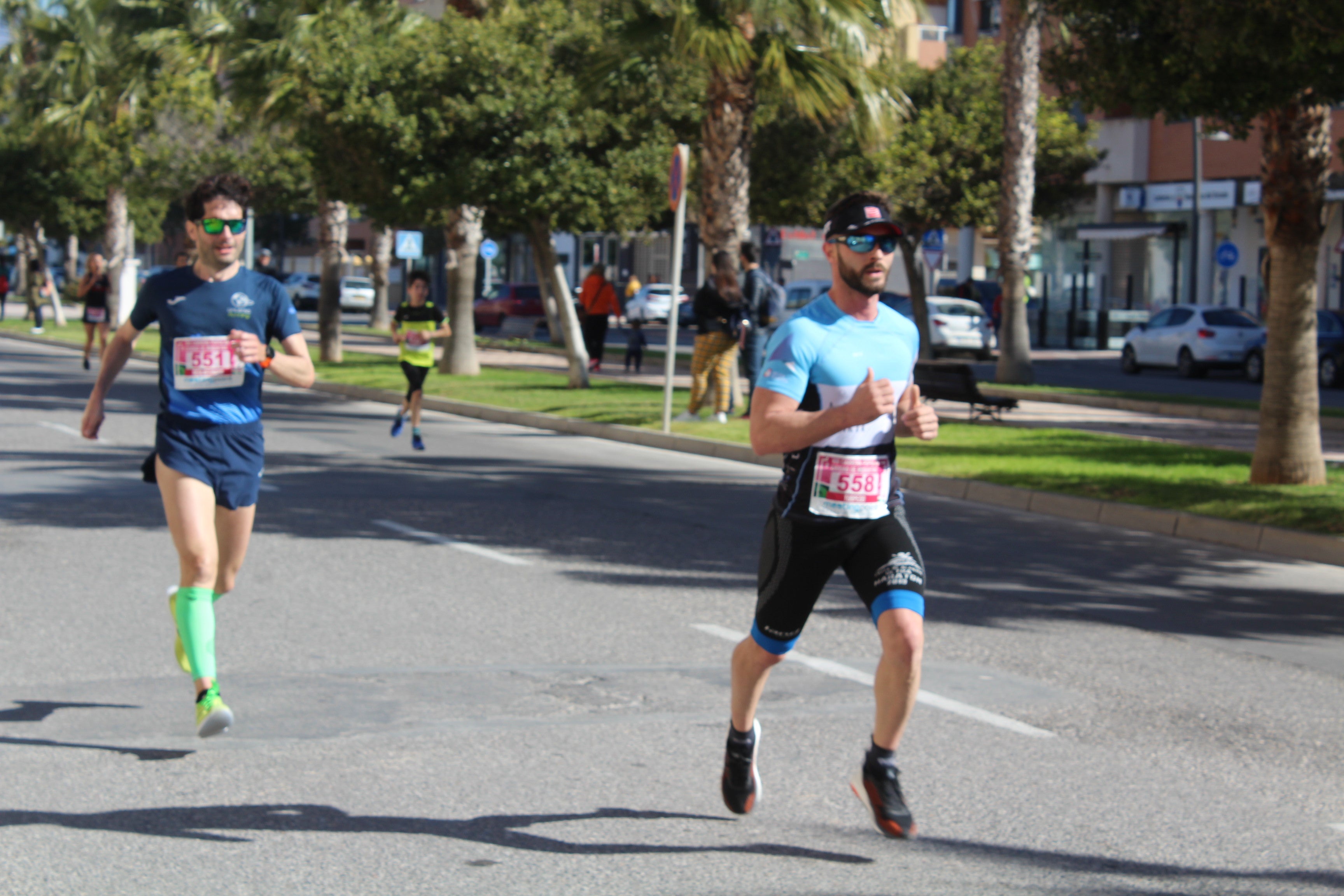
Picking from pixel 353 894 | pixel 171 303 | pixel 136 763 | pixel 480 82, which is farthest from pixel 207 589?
pixel 480 82

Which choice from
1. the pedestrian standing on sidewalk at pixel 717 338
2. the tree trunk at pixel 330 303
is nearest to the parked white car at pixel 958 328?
the tree trunk at pixel 330 303

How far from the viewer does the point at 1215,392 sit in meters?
28.1

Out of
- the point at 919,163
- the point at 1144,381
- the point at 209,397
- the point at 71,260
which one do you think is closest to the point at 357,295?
the point at 71,260

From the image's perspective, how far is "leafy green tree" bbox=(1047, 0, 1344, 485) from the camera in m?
12.0

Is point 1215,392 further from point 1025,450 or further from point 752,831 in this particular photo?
point 752,831

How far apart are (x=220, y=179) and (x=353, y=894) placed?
271cm

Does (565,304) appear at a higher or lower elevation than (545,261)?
lower

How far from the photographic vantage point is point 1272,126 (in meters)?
12.8

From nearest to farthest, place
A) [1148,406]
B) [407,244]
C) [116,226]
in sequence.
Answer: [1148,406] < [407,244] < [116,226]

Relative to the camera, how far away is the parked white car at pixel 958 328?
3794cm

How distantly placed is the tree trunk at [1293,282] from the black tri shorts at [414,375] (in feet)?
25.4

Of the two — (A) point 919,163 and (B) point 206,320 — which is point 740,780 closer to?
(B) point 206,320

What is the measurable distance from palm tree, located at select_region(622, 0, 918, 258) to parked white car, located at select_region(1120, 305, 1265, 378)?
46.2 feet

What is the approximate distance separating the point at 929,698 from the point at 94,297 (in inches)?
913
